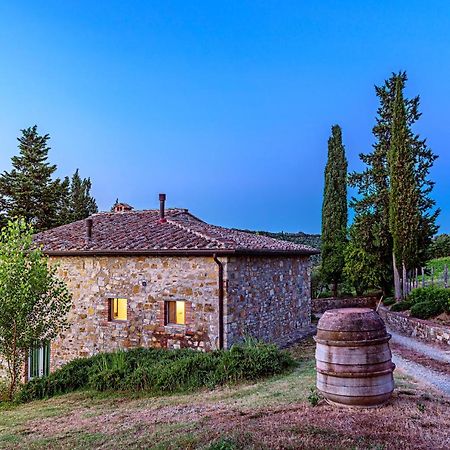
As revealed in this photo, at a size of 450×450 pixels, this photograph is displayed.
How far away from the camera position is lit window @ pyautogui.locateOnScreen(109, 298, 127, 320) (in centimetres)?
1276

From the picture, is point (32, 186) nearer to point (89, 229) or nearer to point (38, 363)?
point (89, 229)

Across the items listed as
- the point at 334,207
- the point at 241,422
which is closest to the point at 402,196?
the point at 334,207

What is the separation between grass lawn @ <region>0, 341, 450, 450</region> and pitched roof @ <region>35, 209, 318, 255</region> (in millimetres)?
4258

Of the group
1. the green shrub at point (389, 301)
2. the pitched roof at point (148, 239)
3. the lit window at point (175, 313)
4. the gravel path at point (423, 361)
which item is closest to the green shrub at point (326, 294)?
the green shrub at point (389, 301)

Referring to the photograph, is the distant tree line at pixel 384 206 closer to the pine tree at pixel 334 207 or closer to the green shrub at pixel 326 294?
the pine tree at pixel 334 207

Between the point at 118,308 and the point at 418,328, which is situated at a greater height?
the point at 118,308

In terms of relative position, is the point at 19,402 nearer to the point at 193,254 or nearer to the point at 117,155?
the point at 193,254

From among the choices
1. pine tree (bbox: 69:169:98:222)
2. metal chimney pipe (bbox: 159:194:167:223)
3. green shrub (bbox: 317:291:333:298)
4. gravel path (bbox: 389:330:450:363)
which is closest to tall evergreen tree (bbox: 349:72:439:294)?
green shrub (bbox: 317:291:333:298)

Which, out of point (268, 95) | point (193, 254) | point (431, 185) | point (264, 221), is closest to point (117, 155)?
point (268, 95)

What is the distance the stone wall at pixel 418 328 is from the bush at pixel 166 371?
5156 mm

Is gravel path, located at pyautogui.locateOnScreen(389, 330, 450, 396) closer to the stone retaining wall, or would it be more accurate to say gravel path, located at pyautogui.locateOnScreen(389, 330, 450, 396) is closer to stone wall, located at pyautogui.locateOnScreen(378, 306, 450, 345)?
stone wall, located at pyautogui.locateOnScreen(378, 306, 450, 345)

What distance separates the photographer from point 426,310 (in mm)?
14219

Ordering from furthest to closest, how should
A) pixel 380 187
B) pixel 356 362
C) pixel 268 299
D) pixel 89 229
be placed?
pixel 380 187 < pixel 89 229 < pixel 268 299 < pixel 356 362

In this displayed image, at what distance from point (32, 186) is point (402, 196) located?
2373 centimetres
